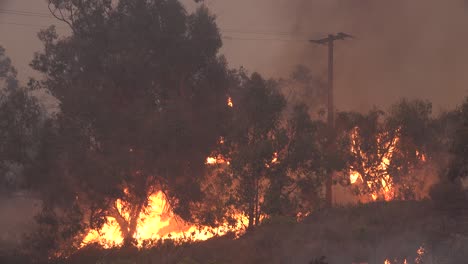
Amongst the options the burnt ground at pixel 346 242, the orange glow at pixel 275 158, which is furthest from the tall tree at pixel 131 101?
the burnt ground at pixel 346 242

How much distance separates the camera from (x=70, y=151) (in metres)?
23.9

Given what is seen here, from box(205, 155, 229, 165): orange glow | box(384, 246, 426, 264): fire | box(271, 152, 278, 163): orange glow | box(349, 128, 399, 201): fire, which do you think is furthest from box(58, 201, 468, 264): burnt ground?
box(349, 128, 399, 201): fire

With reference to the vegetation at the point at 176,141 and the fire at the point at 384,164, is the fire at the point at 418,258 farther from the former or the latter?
the fire at the point at 384,164

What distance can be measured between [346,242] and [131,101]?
496 inches

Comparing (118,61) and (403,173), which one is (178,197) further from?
(403,173)

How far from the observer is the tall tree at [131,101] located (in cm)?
2408

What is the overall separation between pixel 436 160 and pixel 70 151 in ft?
61.2

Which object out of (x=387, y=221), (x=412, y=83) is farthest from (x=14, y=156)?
(x=412, y=83)

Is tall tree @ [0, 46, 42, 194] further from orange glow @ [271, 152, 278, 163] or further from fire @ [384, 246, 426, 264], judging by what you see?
fire @ [384, 246, 426, 264]

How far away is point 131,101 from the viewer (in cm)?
2548

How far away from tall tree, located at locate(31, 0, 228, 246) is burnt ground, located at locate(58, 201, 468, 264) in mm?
4299

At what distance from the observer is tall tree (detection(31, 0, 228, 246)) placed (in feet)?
79.0

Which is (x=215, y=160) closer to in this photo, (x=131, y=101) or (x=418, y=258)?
(x=131, y=101)

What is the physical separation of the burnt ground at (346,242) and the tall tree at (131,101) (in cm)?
430
